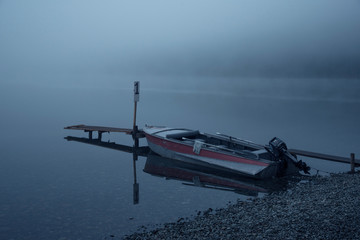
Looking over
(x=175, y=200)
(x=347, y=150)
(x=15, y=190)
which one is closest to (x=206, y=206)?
(x=175, y=200)

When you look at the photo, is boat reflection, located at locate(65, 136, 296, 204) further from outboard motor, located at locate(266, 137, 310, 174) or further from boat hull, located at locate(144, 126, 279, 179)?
outboard motor, located at locate(266, 137, 310, 174)

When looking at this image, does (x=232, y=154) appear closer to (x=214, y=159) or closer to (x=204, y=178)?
(x=214, y=159)

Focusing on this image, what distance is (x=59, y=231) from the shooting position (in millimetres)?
10727

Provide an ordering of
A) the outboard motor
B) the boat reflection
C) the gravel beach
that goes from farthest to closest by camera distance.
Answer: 1. the outboard motor
2. the boat reflection
3. the gravel beach

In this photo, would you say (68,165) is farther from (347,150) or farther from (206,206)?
(347,150)

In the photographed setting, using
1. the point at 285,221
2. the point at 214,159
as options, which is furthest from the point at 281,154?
the point at 285,221

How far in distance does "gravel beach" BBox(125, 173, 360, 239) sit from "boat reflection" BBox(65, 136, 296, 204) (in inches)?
134

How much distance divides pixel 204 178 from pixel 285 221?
343 inches

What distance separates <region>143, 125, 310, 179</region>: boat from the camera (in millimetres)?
15628

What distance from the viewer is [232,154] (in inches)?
647

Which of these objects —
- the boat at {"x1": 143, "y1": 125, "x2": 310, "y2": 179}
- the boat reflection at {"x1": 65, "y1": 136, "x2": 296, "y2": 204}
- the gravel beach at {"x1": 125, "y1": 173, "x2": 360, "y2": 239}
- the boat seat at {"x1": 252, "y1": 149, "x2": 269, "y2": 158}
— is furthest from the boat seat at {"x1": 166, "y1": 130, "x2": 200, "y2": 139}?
the gravel beach at {"x1": 125, "y1": 173, "x2": 360, "y2": 239}

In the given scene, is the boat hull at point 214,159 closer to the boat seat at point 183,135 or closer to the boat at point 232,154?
the boat at point 232,154

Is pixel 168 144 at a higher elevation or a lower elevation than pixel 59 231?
higher

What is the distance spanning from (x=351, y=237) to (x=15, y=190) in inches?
545
